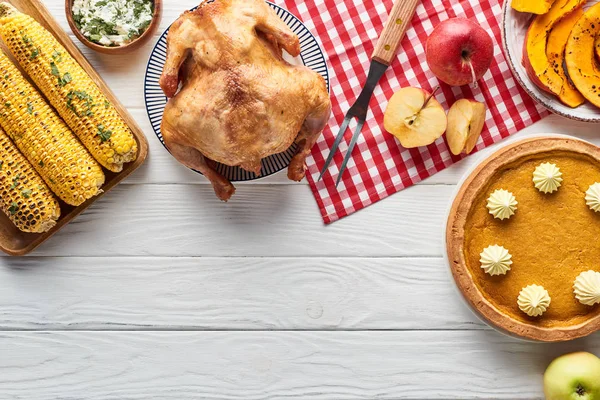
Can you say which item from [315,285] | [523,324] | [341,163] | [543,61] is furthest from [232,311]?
[543,61]

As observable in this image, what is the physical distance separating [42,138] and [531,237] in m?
1.69

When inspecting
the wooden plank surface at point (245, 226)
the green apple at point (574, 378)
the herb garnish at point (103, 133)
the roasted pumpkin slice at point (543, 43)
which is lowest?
the green apple at point (574, 378)

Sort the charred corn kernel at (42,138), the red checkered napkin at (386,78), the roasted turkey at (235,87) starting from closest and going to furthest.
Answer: the roasted turkey at (235,87)
the charred corn kernel at (42,138)
the red checkered napkin at (386,78)

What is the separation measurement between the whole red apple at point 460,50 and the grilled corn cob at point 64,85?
1103mm

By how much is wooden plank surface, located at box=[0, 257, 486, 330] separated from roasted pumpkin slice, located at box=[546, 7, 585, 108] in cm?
75

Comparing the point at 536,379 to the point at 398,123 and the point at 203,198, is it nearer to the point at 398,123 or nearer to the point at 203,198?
the point at 398,123

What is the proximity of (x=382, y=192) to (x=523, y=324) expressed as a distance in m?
0.67

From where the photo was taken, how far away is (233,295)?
7.76 ft

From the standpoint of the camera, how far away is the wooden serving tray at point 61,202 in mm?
2195

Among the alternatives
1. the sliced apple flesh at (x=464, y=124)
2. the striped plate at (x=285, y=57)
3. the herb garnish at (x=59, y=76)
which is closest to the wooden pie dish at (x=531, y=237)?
the sliced apple flesh at (x=464, y=124)

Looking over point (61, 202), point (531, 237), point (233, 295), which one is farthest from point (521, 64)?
point (61, 202)

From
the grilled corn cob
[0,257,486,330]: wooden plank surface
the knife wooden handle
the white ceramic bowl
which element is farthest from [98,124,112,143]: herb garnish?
the white ceramic bowl

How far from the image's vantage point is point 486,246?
7.07 ft

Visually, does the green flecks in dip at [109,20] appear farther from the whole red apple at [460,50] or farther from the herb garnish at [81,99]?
the whole red apple at [460,50]
